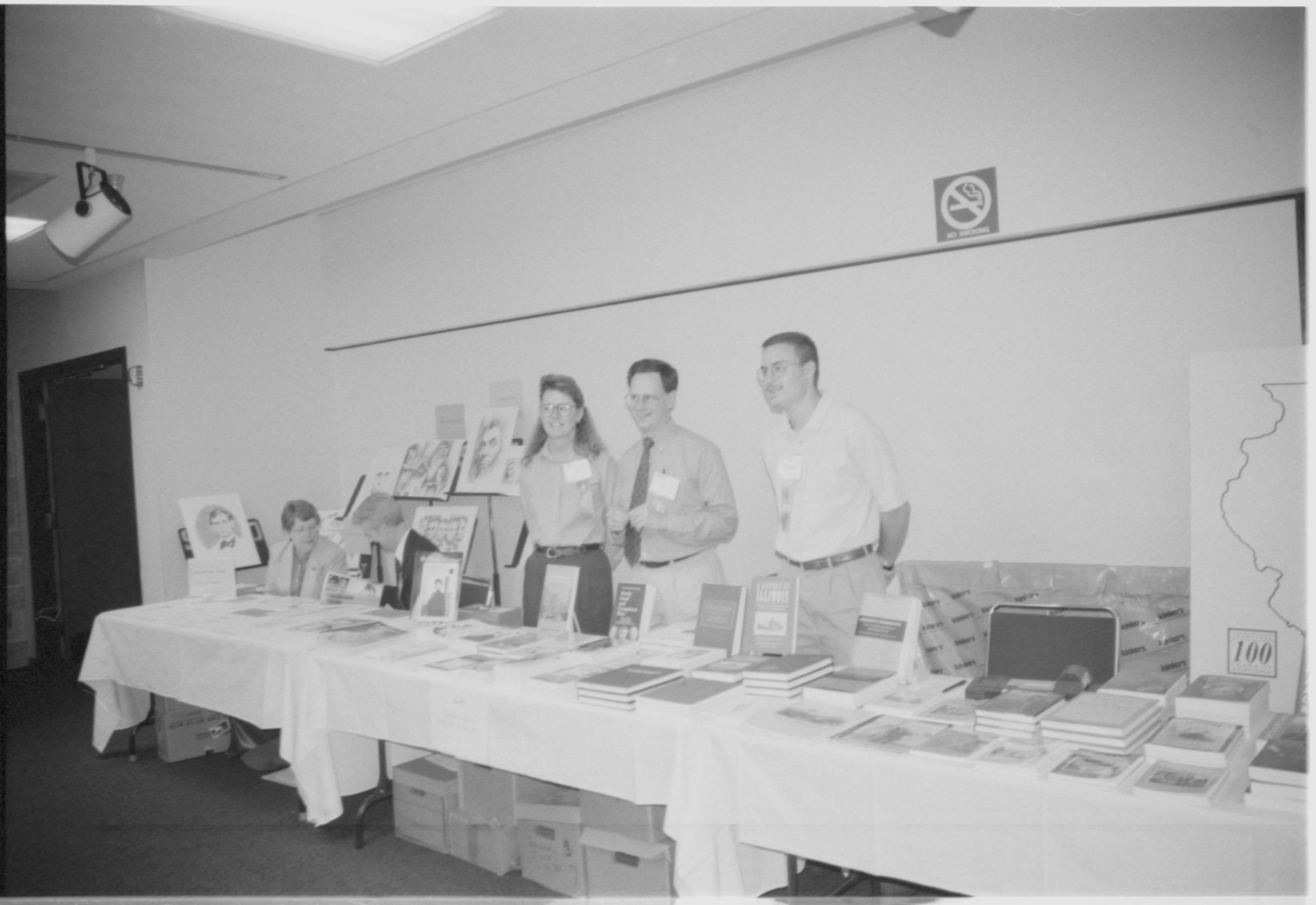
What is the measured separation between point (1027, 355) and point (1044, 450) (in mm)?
342

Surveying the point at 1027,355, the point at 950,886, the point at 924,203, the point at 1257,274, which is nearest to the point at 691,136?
the point at 924,203

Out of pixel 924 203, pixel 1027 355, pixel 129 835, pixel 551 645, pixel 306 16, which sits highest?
pixel 306 16

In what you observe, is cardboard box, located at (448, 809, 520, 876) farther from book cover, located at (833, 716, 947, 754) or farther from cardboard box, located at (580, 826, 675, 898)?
book cover, located at (833, 716, 947, 754)

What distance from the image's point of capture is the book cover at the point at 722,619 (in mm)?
2590

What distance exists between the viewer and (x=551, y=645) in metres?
2.92

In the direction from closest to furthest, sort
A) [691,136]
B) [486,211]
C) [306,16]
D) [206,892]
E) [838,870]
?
1. [306,16]
2. [838,870]
3. [206,892]
4. [691,136]
5. [486,211]

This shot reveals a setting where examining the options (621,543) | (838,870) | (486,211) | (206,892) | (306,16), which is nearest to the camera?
(306,16)

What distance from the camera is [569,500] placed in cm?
367

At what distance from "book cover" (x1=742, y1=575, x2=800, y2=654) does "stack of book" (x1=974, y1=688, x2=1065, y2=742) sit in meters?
0.58

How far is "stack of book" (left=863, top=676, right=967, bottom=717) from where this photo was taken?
6.88ft

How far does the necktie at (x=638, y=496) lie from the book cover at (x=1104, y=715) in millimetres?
1774

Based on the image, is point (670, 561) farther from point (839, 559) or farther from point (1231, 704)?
point (1231, 704)

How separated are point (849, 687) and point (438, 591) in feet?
5.72

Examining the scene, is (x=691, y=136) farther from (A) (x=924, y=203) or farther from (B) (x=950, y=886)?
(B) (x=950, y=886)
